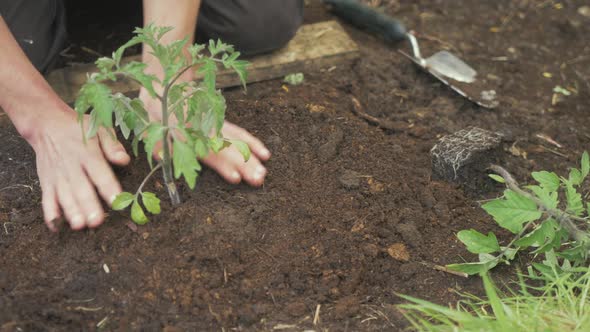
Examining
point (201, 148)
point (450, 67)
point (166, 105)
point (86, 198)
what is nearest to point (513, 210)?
point (201, 148)

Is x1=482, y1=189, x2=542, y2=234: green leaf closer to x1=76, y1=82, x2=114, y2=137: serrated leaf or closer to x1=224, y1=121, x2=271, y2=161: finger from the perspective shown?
x1=224, y1=121, x2=271, y2=161: finger

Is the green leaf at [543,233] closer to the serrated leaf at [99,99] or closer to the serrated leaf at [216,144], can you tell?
the serrated leaf at [216,144]

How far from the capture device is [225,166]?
2.01 meters

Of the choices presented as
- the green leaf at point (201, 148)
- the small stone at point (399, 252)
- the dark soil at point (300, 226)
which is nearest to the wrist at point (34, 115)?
→ the dark soil at point (300, 226)

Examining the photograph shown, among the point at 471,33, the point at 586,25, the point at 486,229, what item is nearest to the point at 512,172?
the point at 486,229

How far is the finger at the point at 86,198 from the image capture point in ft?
5.99

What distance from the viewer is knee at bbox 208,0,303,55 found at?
252 cm

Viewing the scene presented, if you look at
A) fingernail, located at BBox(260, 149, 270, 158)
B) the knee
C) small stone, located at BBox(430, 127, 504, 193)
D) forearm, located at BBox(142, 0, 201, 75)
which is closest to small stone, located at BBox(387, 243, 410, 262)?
small stone, located at BBox(430, 127, 504, 193)

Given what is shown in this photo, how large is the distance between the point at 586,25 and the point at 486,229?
5.40 ft

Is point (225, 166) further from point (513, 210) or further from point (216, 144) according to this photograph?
point (513, 210)

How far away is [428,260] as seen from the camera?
191 cm

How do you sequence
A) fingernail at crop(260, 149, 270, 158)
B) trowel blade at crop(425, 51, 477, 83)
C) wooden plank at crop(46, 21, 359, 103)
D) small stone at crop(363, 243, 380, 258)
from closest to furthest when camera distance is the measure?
small stone at crop(363, 243, 380, 258), fingernail at crop(260, 149, 270, 158), wooden plank at crop(46, 21, 359, 103), trowel blade at crop(425, 51, 477, 83)

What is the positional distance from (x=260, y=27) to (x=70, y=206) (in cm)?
105

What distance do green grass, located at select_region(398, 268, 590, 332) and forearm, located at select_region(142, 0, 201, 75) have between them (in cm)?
113
